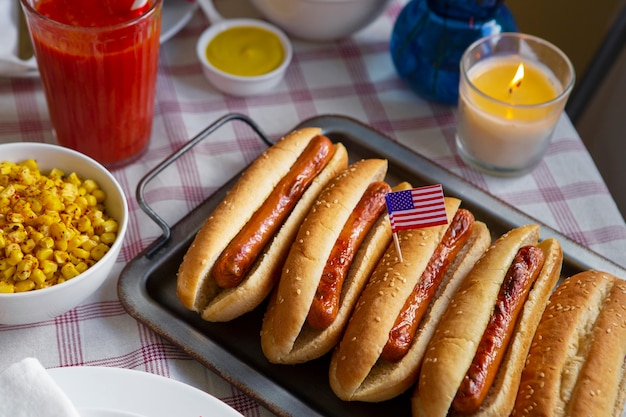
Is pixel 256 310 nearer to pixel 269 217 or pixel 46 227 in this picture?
pixel 269 217

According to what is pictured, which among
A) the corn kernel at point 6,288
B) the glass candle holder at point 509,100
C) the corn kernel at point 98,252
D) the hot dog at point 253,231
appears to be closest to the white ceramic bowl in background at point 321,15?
the glass candle holder at point 509,100

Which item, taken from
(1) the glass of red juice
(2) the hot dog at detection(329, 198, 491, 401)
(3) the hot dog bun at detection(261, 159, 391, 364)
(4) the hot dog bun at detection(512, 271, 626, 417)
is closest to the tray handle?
(1) the glass of red juice

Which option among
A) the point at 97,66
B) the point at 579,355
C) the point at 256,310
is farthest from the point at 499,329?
the point at 97,66

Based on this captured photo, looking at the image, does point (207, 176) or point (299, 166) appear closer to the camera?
point (299, 166)

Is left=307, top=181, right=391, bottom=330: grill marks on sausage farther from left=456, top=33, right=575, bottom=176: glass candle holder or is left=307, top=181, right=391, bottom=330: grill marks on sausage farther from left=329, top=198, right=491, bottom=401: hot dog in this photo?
left=456, top=33, right=575, bottom=176: glass candle holder

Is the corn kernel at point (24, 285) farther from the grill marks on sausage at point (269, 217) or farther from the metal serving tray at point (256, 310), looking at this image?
the grill marks on sausage at point (269, 217)

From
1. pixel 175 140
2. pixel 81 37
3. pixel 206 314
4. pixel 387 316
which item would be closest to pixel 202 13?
pixel 175 140

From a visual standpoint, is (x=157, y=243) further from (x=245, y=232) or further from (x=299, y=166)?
(x=299, y=166)
